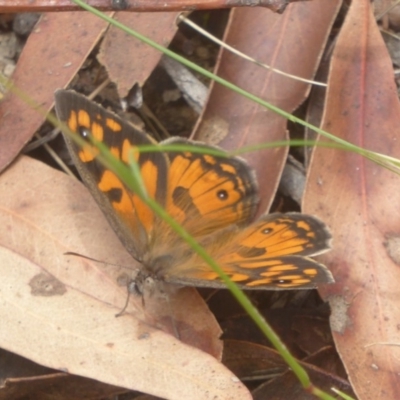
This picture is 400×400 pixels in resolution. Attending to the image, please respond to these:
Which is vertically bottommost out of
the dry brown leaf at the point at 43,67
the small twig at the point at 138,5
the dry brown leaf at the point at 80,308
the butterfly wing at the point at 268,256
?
the dry brown leaf at the point at 80,308

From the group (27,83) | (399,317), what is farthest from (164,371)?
(27,83)

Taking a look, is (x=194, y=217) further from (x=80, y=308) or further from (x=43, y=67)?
(x=43, y=67)

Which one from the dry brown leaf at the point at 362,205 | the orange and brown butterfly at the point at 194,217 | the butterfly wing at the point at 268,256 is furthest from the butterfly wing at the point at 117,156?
the dry brown leaf at the point at 362,205

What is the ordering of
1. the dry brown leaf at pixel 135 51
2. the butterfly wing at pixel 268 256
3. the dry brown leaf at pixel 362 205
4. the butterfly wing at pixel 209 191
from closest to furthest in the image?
the butterfly wing at pixel 268 256 → the dry brown leaf at pixel 362 205 → the butterfly wing at pixel 209 191 → the dry brown leaf at pixel 135 51

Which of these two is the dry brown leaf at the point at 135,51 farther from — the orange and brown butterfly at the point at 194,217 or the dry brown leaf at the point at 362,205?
the dry brown leaf at the point at 362,205

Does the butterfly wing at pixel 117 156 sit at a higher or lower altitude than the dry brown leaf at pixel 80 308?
higher

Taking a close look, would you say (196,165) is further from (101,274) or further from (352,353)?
(352,353)
